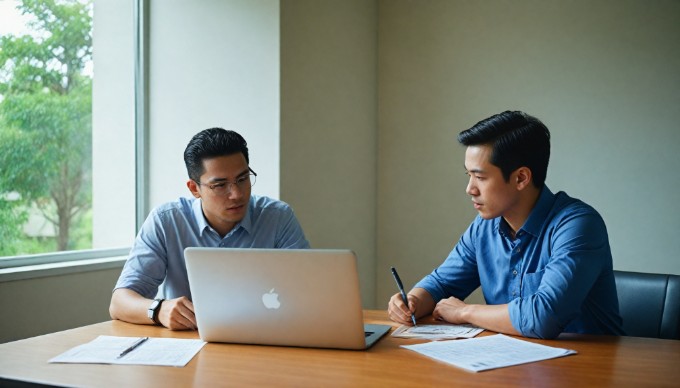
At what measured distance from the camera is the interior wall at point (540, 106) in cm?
377

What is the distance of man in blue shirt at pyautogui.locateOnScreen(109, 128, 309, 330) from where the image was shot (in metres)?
2.49

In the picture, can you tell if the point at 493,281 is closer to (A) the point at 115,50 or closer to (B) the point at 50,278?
(B) the point at 50,278

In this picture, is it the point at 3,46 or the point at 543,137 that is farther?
the point at 3,46

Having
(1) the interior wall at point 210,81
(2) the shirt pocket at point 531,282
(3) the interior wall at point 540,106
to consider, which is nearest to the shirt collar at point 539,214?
(2) the shirt pocket at point 531,282

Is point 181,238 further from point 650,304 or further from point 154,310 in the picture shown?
point 650,304

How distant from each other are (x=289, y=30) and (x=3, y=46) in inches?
52.3

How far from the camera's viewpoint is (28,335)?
2939mm

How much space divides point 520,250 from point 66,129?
2217mm

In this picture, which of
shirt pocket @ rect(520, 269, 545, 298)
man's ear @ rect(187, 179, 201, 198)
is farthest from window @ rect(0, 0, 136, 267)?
shirt pocket @ rect(520, 269, 545, 298)

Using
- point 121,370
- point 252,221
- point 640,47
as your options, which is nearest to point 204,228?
point 252,221

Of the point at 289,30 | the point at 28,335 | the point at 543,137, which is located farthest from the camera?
the point at 289,30

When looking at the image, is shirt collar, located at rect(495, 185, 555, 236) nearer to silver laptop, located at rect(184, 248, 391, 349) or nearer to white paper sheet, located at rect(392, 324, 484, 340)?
white paper sheet, located at rect(392, 324, 484, 340)

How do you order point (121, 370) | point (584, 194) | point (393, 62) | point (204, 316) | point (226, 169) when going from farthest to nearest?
point (393, 62) → point (584, 194) → point (226, 169) → point (204, 316) → point (121, 370)

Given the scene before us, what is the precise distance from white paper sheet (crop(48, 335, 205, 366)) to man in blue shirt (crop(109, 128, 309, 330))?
0.46 metres
